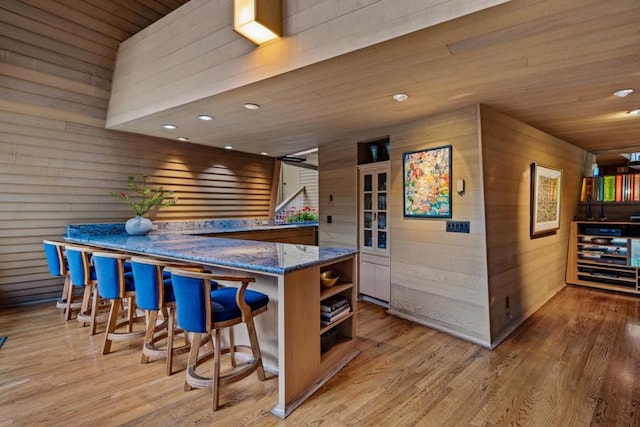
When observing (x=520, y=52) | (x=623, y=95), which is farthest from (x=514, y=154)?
(x=520, y=52)

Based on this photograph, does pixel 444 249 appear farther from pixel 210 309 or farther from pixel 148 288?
pixel 148 288

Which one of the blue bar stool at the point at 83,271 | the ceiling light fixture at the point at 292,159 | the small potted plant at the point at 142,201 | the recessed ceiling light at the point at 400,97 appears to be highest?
the ceiling light fixture at the point at 292,159

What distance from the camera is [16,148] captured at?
3.57 meters

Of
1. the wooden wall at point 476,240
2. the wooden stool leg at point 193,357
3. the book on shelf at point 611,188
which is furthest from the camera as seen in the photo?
the book on shelf at point 611,188

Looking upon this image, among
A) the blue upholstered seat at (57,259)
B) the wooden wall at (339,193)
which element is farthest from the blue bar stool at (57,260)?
the wooden wall at (339,193)

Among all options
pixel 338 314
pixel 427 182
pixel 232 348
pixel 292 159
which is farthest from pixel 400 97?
pixel 292 159

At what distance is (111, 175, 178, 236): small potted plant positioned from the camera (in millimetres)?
4184

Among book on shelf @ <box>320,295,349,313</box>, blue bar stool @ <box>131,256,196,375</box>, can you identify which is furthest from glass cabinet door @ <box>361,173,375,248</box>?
blue bar stool @ <box>131,256,196,375</box>

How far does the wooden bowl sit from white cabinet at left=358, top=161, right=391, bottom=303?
1.50 meters

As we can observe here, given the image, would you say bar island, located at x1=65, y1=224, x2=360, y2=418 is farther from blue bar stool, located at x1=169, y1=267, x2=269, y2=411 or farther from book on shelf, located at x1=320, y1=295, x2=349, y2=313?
blue bar stool, located at x1=169, y1=267, x2=269, y2=411

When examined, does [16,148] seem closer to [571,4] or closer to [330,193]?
[330,193]

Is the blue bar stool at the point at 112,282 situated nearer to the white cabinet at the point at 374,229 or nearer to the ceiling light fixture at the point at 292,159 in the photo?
the white cabinet at the point at 374,229

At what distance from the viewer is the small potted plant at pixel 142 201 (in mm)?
4184

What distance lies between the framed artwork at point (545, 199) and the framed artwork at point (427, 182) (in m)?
1.31
